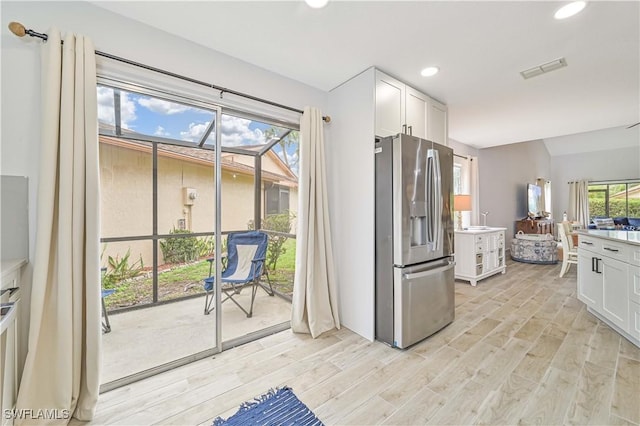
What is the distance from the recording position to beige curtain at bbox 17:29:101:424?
144 cm

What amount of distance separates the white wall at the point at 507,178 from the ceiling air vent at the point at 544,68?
3374mm

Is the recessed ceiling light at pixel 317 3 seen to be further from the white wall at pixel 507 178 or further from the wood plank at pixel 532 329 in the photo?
the white wall at pixel 507 178

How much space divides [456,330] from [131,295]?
11.1 ft

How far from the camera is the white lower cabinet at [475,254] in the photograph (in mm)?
4129

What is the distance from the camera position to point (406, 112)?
8.89 feet

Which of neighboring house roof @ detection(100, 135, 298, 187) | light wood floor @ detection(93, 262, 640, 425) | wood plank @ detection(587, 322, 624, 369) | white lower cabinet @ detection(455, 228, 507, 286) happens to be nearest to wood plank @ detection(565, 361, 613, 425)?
light wood floor @ detection(93, 262, 640, 425)

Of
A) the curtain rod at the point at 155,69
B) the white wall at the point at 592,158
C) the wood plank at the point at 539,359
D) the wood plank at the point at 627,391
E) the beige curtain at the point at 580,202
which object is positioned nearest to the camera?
the curtain rod at the point at 155,69

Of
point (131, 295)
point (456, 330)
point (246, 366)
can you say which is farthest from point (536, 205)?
point (131, 295)

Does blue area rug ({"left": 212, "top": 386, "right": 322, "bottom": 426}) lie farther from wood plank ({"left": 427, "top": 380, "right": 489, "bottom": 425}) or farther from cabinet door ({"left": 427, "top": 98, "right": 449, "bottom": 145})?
cabinet door ({"left": 427, "top": 98, "right": 449, "bottom": 145})

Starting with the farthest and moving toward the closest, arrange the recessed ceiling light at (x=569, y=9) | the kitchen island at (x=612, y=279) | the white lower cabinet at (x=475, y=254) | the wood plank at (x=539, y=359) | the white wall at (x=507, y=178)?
1. the white wall at (x=507, y=178)
2. the white lower cabinet at (x=475, y=254)
3. the kitchen island at (x=612, y=279)
4. the wood plank at (x=539, y=359)
5. the recessed ceiling light at (x=569, y=9)

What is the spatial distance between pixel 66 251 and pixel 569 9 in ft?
11.5

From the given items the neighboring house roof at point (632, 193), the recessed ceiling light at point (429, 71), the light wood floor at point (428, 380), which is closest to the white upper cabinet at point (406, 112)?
the recessed ceiling light at point (429, 71)

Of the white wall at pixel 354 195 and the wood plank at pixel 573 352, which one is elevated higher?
the white wall at pixel 354 195

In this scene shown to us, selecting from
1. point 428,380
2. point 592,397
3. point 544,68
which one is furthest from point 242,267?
point 544,68
